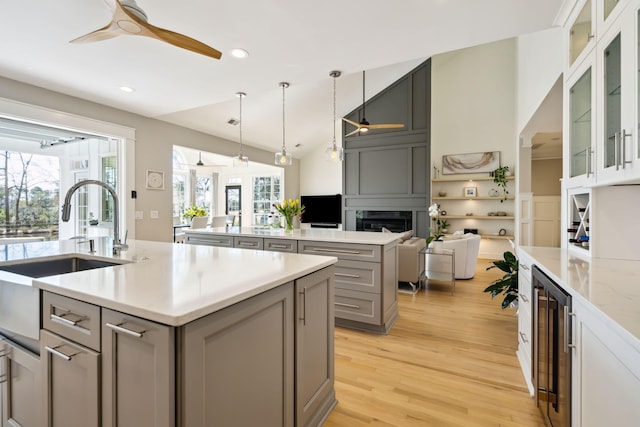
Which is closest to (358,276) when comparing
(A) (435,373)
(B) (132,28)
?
(A) (435,373)

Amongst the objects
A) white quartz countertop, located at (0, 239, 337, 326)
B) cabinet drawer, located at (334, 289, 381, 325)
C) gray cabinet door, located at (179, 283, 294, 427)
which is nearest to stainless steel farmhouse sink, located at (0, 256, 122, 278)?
white quartz countertop, located at (0, 239, 337, 326)

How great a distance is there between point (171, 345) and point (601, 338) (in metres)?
1.32

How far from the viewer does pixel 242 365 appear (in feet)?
3.54

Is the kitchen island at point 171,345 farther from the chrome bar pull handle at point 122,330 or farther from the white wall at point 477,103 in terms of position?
the white wall at point 477,103

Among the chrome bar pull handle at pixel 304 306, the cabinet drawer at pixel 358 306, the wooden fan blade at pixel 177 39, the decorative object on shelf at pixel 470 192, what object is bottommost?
the cabinet drawer at pixel 358 306

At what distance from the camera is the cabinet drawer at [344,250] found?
269 centimetres

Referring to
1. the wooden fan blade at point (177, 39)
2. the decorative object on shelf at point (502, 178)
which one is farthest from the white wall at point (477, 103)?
the wooden fan blade at point (177, 39)

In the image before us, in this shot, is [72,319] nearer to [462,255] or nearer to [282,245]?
[282,245]

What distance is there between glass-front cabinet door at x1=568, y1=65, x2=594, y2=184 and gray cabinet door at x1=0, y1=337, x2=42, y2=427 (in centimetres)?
295

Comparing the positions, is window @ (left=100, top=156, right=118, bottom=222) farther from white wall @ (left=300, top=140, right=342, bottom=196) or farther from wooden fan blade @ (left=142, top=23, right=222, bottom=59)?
white wall @ (left=300, top=140, right=342, bottom=196)

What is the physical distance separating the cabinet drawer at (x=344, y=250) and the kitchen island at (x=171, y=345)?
116cm

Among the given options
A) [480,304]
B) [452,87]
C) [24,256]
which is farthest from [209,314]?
[452,87]

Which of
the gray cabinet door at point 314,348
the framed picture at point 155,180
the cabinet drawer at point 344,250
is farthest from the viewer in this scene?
the framed picture at point 155,180

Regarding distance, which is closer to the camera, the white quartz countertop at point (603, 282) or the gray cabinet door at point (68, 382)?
the white quartz countertop at point (603, 282)
